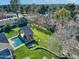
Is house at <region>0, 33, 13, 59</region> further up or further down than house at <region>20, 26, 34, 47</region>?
further up

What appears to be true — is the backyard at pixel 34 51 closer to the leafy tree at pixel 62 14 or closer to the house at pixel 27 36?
the house at pixel 27 36

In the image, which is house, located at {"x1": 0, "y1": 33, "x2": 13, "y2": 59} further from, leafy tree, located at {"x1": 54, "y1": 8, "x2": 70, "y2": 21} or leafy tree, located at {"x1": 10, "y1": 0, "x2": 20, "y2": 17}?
leafy tree, located at {"x1": 10, "y1": 0, "x2": 20, "y2": 17}

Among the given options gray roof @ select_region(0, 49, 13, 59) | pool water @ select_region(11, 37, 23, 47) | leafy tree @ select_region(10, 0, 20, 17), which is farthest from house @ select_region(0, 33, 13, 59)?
leafy tree @ select_region(10, 0, 20, 17)

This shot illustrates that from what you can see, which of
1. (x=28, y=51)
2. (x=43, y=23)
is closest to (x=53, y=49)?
(x=28, y=51)

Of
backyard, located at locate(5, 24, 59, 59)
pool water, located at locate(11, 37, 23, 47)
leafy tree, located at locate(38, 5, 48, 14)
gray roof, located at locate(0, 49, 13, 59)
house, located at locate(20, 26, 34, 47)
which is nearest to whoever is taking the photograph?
gray roof, located at locate(0, 49, 13, 59)

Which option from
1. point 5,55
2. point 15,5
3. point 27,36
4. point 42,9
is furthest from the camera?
point 42,9

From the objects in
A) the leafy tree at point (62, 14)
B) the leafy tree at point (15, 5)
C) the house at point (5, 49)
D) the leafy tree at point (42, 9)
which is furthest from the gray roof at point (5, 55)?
the leafy tree at point (42, 9)

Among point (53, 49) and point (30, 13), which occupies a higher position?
point (53, 49)

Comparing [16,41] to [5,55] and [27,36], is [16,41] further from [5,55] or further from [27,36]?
[5,55]

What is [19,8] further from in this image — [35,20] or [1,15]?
[35,20]

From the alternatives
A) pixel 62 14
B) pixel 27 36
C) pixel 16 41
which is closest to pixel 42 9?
pixel 62 14

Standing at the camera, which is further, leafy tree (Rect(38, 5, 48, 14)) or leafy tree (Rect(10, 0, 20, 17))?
leafy tree (Rect(38, 5, 48, 14))
